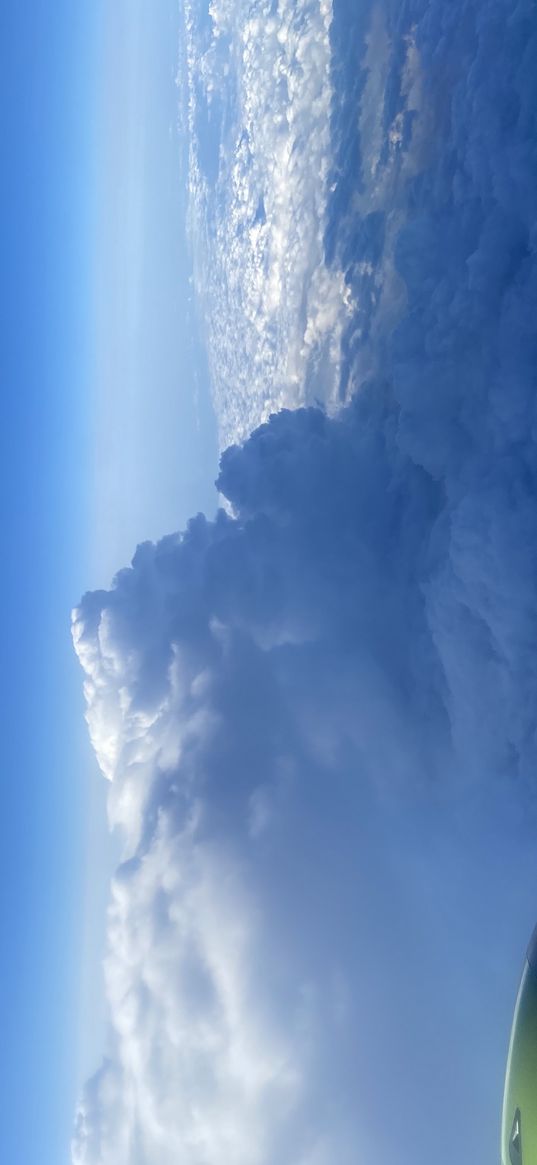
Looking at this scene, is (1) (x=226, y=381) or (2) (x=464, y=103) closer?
(2) (x=464, y=103)

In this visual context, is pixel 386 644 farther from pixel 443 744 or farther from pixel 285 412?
pixel 285 412

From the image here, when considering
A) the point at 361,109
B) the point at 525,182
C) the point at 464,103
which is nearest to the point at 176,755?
the point at 525,182

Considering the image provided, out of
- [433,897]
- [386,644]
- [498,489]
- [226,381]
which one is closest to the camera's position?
[498,489]

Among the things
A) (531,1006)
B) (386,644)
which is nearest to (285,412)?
(386,644)

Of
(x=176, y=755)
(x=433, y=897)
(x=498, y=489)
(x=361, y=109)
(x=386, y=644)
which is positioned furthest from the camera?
(x=361, y=109)

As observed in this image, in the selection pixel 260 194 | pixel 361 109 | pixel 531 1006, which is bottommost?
pixel 531 1006

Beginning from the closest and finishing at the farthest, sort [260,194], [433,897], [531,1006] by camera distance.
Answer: [531,1006]
[433,897]
[260,194]

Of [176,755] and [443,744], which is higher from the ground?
[176,755]

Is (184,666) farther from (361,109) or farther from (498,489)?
(361,109)

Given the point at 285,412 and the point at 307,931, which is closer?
the point at 307,931
